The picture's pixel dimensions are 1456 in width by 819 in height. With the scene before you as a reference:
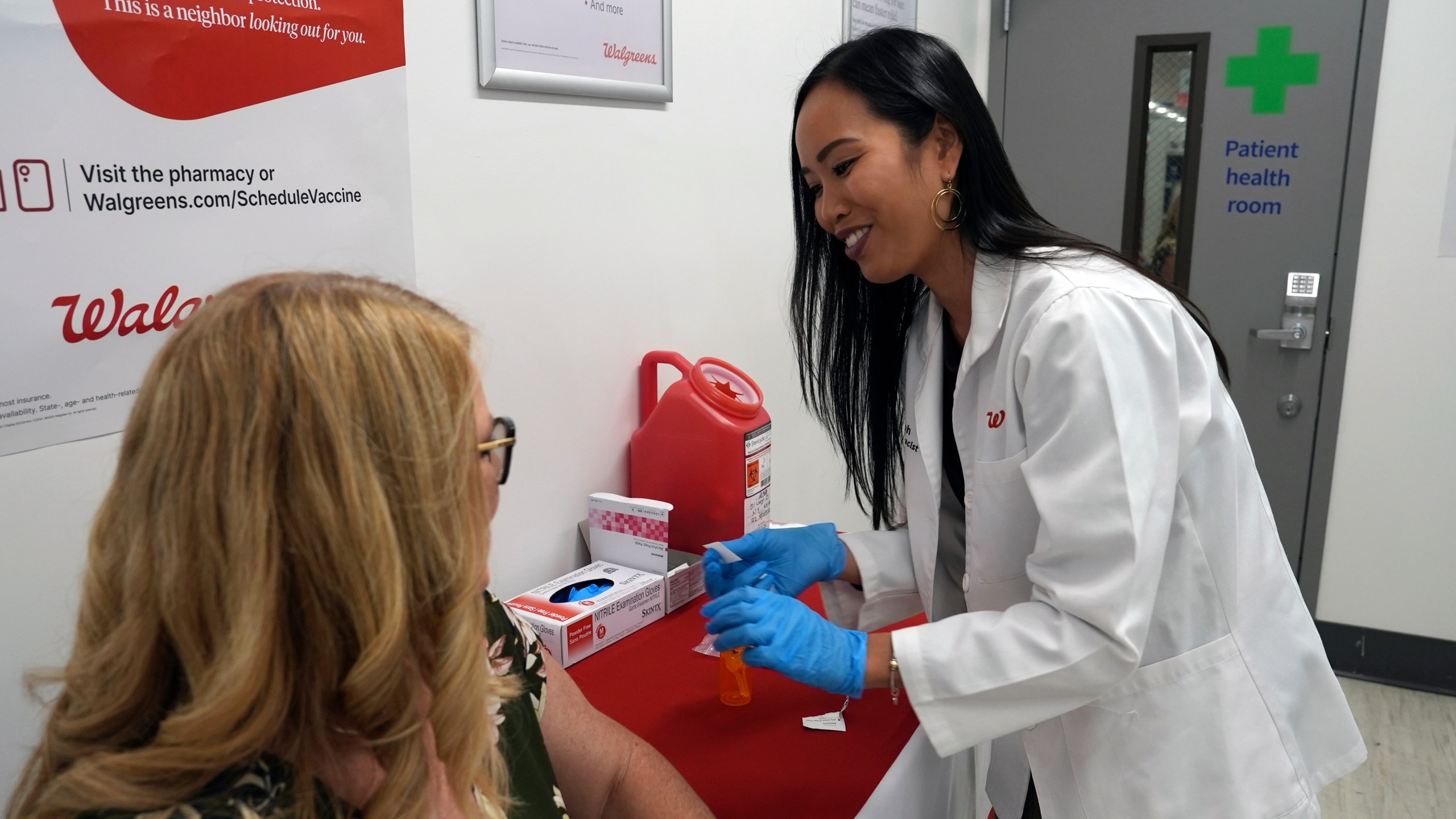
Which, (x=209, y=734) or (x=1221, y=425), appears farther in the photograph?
(x=1221, y=425)

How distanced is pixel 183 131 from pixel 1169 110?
8.99ft

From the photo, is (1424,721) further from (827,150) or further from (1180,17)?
(827,150)

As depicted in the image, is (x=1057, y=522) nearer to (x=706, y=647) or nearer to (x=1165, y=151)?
(x=706, y=647)

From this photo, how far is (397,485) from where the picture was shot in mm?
694

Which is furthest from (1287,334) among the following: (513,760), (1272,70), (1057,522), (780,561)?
(513,760)

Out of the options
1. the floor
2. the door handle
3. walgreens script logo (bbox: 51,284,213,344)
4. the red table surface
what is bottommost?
the floor

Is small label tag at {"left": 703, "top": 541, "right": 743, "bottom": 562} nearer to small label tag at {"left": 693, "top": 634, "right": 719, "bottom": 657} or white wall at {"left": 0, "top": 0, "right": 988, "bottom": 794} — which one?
small label tag at {"left": 693, "top": 634, "right": 719, "bottom": 657}

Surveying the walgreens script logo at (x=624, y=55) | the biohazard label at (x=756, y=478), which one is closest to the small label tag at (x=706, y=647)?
the biohazard label at (x=756, y=478)

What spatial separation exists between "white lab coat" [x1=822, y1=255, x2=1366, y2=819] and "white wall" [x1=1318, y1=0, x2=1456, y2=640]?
1.88 m

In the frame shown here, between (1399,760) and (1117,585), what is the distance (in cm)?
213

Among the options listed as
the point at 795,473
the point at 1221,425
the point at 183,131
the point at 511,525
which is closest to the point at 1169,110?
the point at 795,473

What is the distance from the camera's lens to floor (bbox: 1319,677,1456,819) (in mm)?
2369

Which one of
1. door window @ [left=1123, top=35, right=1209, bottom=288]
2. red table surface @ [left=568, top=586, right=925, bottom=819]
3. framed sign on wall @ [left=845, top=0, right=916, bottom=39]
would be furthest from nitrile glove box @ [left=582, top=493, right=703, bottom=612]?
door window @ [left=1123, top=35, right=1209, bottom=288]

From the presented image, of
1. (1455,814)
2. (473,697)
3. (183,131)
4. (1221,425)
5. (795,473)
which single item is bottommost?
(1455,814)
